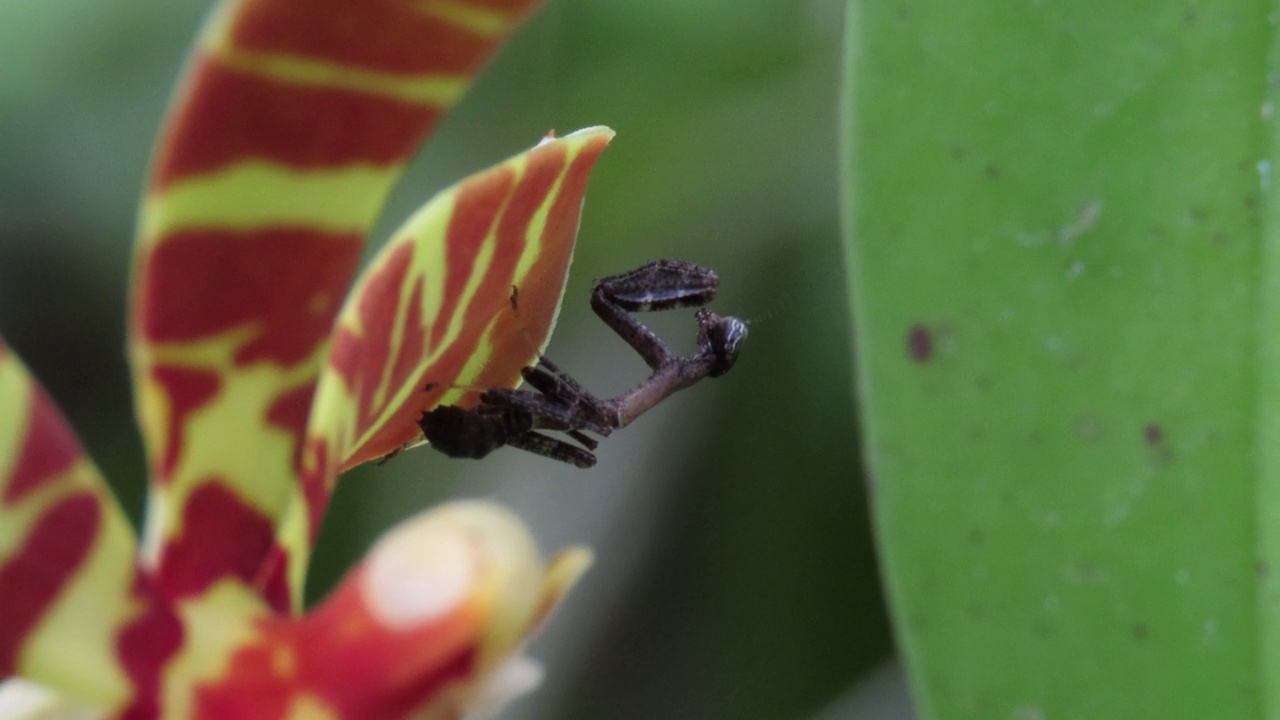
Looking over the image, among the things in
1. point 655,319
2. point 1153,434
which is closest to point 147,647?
point 1153,434

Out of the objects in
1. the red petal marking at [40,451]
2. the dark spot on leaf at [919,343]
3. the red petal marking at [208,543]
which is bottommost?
the dark spot on leaf at [919,343]

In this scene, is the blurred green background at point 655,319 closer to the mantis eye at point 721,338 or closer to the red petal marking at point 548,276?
the mantis eye at point 721,338

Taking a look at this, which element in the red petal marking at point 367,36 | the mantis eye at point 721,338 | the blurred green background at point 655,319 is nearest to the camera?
the red petal marking at point 367,36

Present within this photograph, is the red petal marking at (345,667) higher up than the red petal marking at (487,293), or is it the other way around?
the red petal marking at (487,293)

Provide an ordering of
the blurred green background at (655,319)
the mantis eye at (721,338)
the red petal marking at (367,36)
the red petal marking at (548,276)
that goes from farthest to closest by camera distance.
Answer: the blurred green background at (655,319) → the mantis eye at (721,338) → the red petal marking at (548,276) → the red petal marking at (367,36)

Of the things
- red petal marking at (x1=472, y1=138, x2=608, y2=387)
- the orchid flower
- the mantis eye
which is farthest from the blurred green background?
the orchid flower

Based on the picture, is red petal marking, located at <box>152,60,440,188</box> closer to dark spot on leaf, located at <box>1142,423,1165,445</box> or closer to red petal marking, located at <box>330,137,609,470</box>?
red petal marking, located at <box>330,137,609,470</box>

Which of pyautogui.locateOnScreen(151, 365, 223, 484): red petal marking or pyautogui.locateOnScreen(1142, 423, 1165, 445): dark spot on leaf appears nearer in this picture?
pyautogui.locateOnScreen(151, 365, 223, 484): red petal marking

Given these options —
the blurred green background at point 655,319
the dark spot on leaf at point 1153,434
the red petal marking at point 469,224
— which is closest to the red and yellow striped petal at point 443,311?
the red petal marking at point 469,224
